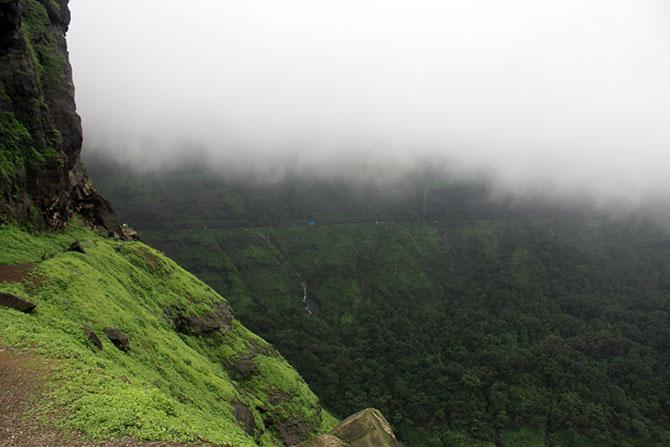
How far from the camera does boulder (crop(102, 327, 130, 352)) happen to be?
37.1 meters

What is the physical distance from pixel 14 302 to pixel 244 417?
89.6 feet

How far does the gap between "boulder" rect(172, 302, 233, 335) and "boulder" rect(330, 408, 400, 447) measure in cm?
3376

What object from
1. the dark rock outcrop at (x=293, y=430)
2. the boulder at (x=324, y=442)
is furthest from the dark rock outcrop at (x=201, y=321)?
the boulder at (x=324, y=442)

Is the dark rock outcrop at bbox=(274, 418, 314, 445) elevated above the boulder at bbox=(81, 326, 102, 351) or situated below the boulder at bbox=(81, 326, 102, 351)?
below

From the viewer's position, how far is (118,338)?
1469 inches

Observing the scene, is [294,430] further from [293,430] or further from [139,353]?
[139,353]

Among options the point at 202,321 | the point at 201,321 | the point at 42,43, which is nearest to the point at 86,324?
the point at 201,321

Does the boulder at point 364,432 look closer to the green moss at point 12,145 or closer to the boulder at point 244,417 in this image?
the boulder at point 244,417

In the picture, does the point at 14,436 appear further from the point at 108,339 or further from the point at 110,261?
the point at 110,261

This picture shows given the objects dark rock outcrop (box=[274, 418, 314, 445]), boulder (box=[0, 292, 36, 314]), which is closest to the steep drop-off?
boulder (box=[0, 292, 36, 314])

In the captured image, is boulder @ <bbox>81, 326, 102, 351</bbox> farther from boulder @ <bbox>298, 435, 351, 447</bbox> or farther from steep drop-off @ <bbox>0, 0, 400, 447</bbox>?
boulder @ <bbox>298, 435, 351, 447</bbox>

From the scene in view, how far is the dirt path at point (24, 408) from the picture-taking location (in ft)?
67.9

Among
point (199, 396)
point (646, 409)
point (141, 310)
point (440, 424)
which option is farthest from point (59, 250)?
point (646, 409)

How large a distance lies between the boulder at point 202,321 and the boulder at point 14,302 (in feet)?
90.1
